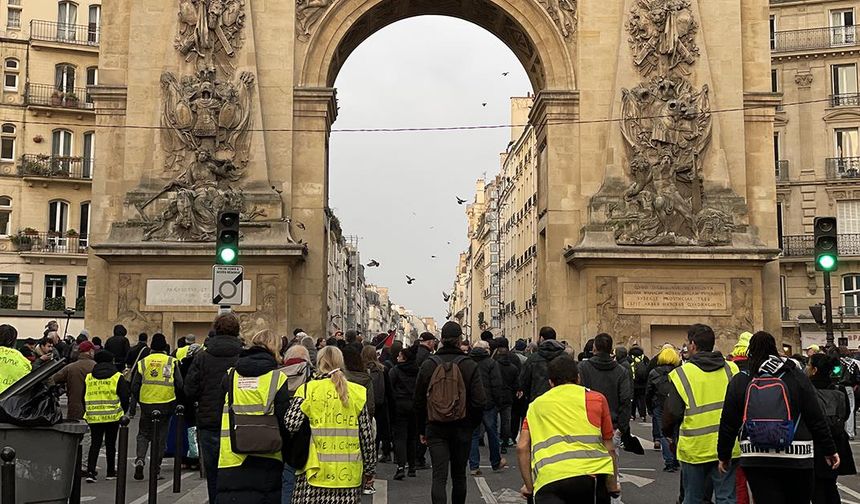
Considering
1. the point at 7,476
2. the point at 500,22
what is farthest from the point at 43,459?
the point at 500,22

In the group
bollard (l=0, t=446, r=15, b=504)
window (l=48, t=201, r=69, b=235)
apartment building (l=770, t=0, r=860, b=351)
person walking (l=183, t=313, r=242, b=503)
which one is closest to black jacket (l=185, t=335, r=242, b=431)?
person walking (l=183, t=313, r=242, b=503)

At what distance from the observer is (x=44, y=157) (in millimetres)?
40875

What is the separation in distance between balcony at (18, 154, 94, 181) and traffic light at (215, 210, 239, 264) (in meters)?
25.7

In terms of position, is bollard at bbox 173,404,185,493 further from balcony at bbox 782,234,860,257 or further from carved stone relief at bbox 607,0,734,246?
balcony at bbox 782,234,860,257

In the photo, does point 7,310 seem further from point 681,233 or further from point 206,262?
point 681,233

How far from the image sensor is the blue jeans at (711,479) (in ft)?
30.1

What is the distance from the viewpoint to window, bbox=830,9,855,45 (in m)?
42.5

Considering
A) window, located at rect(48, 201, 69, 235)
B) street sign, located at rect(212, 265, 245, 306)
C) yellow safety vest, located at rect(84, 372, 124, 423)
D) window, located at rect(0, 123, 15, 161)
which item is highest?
window, located at rect(0, 123, 15, 161)

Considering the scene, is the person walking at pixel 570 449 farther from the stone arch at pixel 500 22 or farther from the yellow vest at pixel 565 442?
the stone arch at pixel 500 22

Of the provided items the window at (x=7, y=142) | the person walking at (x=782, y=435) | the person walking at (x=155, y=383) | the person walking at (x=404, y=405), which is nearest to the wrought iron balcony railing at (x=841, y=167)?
the person walking at (x=404, y=405)

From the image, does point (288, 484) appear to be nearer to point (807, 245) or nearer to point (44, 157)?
point (44, 157)

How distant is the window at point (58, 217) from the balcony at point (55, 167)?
3.87 feet

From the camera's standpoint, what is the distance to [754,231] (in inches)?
1037

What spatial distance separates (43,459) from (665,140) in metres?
20.5
